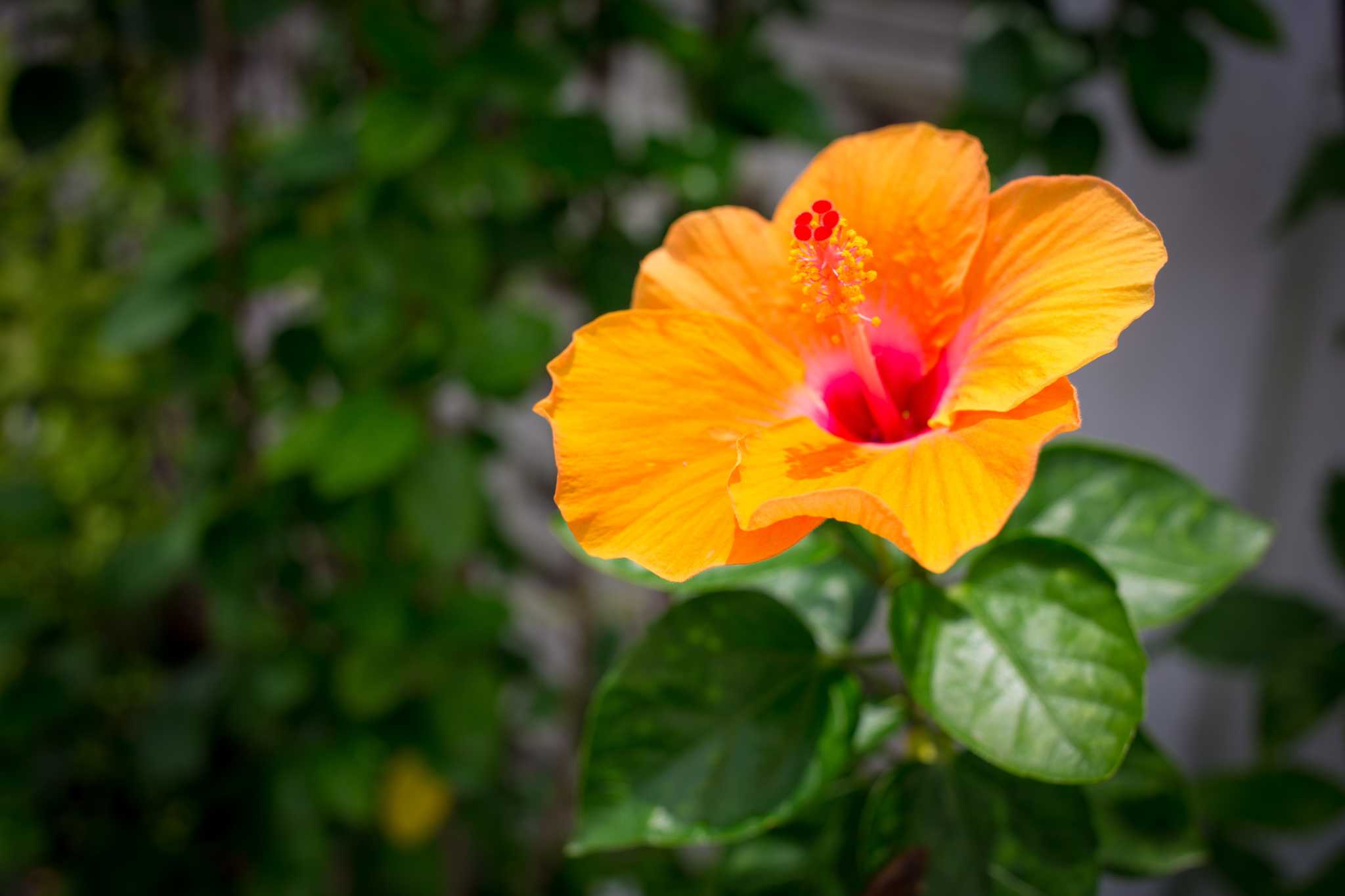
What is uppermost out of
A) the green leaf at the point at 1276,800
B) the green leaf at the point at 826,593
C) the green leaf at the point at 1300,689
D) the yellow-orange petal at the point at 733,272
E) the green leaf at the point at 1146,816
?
Answer: the yellow-orange petal at the point at 733,272

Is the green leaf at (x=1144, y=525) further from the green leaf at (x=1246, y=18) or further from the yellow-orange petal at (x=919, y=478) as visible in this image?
the green leaf at (x=1246, y=18)

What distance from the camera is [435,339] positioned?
103cm

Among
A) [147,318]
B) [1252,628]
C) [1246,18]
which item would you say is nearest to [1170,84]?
[1246,18]

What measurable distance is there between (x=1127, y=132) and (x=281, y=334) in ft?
3.29

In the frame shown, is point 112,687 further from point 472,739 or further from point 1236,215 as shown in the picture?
point 1236,215

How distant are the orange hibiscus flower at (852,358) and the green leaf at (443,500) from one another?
1.89 feet

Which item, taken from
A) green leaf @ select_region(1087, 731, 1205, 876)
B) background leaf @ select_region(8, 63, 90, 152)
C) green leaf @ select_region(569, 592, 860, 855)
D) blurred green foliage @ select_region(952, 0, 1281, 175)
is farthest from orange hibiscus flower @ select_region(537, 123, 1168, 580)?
background leaf @ select_region(8, 63, 90, 152)

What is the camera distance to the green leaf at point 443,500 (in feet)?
3.24

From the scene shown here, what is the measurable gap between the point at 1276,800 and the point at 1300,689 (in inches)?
5.2

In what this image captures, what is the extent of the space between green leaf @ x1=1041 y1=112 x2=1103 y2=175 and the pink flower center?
20.0 inches

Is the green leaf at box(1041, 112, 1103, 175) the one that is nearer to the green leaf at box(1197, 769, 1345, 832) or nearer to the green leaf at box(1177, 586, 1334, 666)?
the green leaf at box(1177, 586, 1334, 666)

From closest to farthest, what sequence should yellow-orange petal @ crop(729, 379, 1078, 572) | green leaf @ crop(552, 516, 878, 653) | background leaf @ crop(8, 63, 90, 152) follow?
yellow-orange petal @ crop(729, 379, 1078, 572), green leaf @ crop(552, 516, 878, 653), background leaf @ crop(8, 63, 90, 152)

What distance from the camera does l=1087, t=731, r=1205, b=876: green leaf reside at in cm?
54

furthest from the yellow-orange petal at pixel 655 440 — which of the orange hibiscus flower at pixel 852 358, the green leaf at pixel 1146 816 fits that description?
the green leaf at pixel 1146 816
